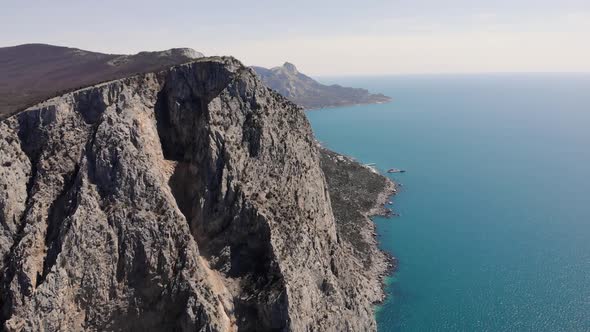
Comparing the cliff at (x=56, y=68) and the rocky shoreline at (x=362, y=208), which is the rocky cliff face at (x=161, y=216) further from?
the rocky shoreline at (x=362, y=208)

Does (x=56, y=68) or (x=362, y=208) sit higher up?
(x=56, y=68)

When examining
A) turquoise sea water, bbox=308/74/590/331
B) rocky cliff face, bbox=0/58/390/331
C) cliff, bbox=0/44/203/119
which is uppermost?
cliff, bbox=0/44/203/119

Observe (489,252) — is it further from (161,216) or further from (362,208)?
(161,216)

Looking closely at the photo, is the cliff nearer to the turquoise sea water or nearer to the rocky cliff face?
the rocky cliff face

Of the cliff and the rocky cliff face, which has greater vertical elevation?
the cliff

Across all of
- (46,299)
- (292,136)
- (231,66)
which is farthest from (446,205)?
(46,299)

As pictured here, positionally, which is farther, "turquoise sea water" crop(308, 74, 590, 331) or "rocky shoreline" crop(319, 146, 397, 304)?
"rocky shoreline" crop(319, 146, 397, 304)

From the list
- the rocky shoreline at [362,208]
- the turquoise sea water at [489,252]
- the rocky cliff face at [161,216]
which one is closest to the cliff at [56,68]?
the rocky cliff face at [161,216]

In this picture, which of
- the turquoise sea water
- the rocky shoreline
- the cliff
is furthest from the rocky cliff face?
the rocky shoreline

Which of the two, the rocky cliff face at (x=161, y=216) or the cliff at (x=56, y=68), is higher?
the cliff at (x=56, y=68)

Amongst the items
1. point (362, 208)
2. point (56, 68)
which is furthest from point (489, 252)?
point (56, 68)
